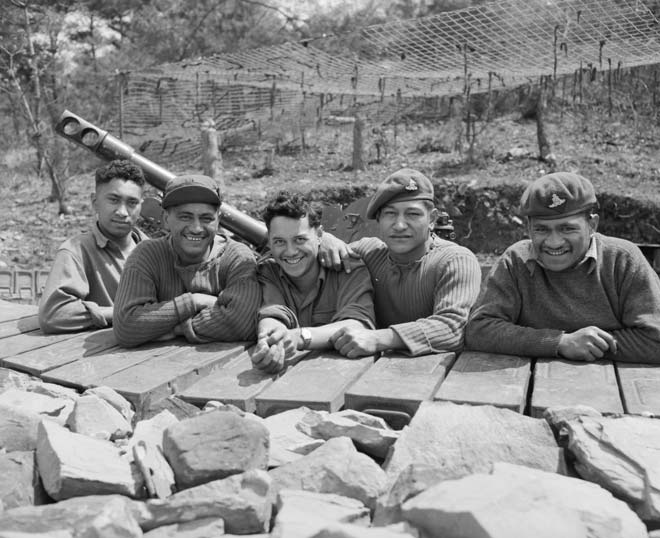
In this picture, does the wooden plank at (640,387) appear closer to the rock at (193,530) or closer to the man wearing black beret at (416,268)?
the man wearing black beret at (416,268)

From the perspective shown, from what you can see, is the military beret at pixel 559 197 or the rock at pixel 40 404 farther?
the military beret at pixel 559 197

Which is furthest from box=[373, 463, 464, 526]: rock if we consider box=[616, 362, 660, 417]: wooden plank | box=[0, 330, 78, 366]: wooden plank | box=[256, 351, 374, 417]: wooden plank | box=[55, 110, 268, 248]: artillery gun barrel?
box=[55, 110, 268, 248]: artillery gun barrel

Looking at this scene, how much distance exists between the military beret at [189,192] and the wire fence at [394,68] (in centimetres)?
681

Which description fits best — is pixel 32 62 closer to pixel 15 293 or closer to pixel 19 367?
pixel 15 293

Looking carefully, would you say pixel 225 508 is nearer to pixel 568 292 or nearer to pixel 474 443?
pixel 474 443

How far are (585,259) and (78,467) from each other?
2.05m

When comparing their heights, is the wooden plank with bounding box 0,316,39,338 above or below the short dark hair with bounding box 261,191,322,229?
below

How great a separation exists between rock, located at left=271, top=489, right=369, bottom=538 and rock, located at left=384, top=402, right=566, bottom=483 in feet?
0.59

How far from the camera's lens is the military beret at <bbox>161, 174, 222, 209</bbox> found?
339 centimetres

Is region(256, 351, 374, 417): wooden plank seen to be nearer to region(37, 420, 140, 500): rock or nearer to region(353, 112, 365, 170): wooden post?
region(37, 420, 140, 500): rock

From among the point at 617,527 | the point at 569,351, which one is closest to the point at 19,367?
the point at 569,351

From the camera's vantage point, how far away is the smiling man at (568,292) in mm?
2801

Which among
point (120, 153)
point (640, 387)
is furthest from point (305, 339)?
point (120, 153)

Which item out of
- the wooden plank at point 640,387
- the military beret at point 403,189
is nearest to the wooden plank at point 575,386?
the wooden plank at point 640,387
